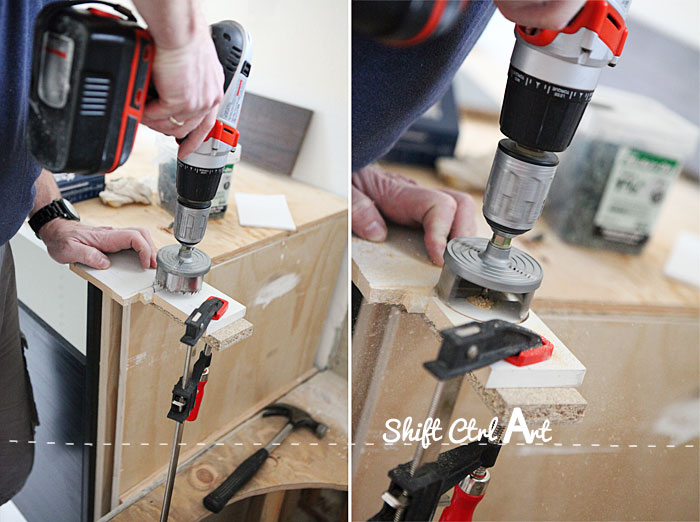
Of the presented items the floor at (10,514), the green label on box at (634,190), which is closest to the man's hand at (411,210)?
the green label on box at (634,190)

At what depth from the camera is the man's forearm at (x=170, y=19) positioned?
0.42 m

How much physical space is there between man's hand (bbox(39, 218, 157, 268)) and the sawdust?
1.26ft

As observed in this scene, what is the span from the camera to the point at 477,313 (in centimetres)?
53

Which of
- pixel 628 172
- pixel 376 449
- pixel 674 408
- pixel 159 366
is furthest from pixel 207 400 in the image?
pixel 628 172

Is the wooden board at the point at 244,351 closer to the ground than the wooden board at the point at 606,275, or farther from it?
closer to the ground

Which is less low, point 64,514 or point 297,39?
point 297,39

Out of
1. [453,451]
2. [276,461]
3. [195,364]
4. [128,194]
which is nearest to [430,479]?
[453,451]

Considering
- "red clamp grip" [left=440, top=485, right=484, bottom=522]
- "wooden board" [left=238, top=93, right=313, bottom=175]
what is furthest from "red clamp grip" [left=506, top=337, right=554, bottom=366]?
"wooden board" [left=238, top=93, right=313, bottom=175]

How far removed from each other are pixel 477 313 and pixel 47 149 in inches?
13.8

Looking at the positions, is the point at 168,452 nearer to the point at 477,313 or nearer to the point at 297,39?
the point at 477,313

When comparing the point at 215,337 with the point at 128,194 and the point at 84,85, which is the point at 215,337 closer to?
the point at 84,85

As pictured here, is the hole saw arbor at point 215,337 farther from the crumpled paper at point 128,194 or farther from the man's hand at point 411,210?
the man's hand at point 411,210

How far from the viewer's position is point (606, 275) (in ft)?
3.43

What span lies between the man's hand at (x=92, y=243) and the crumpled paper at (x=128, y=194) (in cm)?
14
